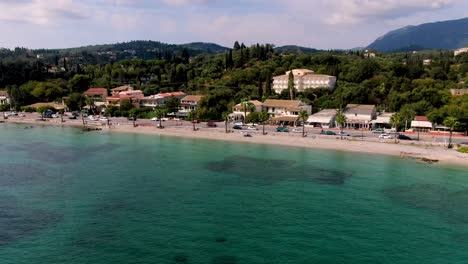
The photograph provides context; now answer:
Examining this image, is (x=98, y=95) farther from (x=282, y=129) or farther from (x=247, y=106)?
(x=282, y=129)

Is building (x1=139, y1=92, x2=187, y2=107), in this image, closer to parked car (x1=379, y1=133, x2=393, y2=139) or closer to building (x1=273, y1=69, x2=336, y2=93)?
building (x1=273, y1=69, x2=336, y2=93)

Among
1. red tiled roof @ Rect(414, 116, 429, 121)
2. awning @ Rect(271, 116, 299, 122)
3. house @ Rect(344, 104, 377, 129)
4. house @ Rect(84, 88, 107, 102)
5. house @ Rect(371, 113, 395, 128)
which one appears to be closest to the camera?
red tiled roof @ Rect(414, 116, 429, 121)

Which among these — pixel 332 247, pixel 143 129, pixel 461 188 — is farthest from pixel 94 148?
pixel 461 188

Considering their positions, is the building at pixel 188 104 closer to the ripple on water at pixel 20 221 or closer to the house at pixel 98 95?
the house at pixel 98 95

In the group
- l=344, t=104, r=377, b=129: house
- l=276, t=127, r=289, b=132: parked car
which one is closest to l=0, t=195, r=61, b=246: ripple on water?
l=276, t=127, r=289, b=132: parked car

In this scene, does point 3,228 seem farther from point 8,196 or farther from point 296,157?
point 296,157

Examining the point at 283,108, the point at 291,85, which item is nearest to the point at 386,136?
the point at 283,108
